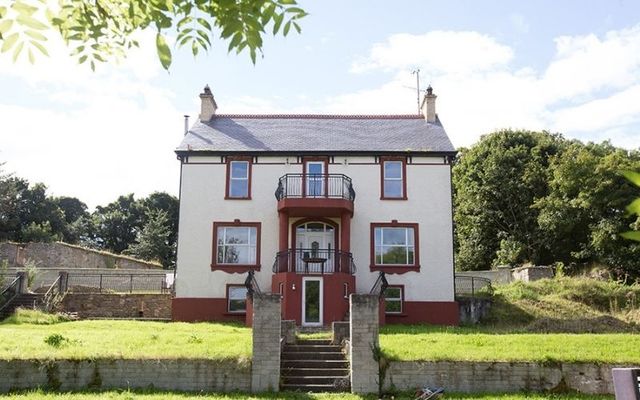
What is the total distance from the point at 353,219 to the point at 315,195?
6.27 feet

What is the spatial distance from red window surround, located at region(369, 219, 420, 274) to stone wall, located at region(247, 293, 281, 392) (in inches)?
506

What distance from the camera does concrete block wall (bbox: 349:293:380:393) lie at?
44.4 feet

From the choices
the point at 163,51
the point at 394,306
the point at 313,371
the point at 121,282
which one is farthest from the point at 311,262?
the point at 163,51

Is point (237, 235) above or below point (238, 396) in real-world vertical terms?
above

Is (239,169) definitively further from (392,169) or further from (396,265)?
(396,265)

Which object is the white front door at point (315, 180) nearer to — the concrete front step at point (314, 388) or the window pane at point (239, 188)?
the window pane at point (239, 188)

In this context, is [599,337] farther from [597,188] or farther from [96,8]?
[597,188]

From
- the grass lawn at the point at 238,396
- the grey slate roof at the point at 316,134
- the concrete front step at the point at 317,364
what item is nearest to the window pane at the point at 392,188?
the grey slate roof at the point at 316,134

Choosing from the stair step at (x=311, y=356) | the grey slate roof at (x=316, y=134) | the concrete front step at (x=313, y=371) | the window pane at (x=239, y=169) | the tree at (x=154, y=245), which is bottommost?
the concrete front step at (x=313, y=371)

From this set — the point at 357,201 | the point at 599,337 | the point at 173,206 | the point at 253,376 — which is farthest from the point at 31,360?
the point at 173,206

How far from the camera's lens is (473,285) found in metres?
30.1

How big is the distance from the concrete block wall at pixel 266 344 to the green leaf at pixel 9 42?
966cm

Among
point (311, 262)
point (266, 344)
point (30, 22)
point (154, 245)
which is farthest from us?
point (154, 245)

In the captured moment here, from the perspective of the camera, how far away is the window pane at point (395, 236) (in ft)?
87.5
